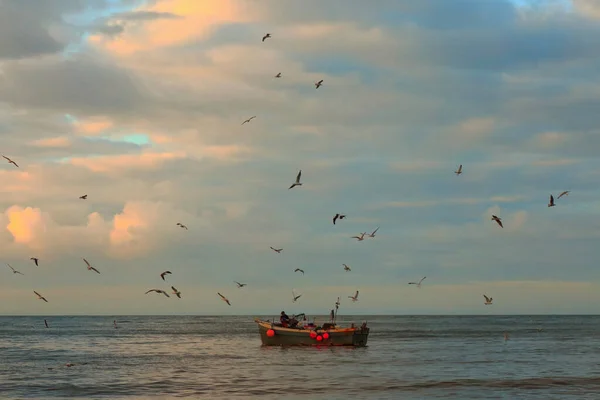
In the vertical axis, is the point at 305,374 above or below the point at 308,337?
below

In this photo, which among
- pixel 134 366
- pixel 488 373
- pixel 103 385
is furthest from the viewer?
pixel 134 366

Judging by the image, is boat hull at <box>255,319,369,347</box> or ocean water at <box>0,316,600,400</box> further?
boat hull at <box>255,319,369,347</box>

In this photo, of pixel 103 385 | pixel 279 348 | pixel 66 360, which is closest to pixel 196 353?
pixel 279 348

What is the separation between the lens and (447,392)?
44031 mm

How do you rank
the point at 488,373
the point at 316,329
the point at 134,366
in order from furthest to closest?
the point at 316,329, the point at 134,366, the point at 488,373

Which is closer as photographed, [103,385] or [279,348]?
[103,385]

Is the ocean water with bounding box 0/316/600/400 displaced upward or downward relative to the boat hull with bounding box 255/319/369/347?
downward

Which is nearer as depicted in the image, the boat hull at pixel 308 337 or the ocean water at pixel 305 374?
the ocean water at pixel 305 374

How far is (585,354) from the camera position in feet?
255

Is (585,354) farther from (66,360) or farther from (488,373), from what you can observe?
(66,360)

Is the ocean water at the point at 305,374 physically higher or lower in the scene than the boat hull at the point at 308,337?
lower

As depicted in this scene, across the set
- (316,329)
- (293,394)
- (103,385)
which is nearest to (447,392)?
(293,394)

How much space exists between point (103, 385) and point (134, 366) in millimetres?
14775

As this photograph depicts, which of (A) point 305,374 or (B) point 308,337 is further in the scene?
(B) point 308,337
